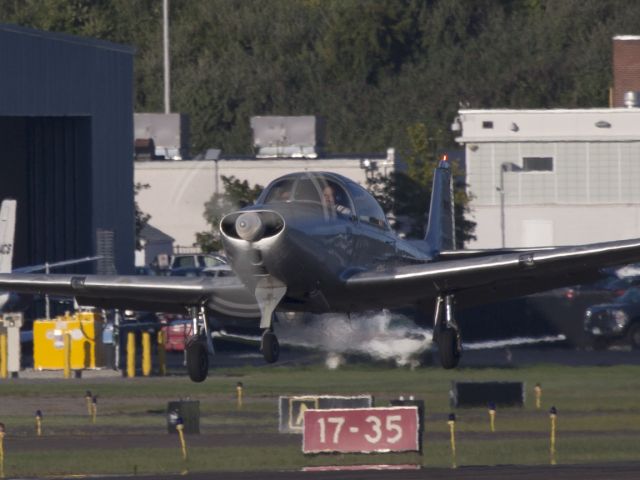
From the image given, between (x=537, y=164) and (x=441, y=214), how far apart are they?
34063 millimetres

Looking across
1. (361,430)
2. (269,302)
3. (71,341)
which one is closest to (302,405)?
(361,430)

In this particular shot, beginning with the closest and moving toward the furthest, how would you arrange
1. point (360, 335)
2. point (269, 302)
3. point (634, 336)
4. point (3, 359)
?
1. point (269, 302)
2. point (360, 335)
3. point (3, 359)
4. point (634, 336)

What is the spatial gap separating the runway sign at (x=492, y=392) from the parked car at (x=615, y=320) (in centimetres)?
951

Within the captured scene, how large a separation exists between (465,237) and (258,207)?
3698cm

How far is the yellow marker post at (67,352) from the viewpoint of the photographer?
128 feet

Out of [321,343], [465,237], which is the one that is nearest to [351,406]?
[321,343]

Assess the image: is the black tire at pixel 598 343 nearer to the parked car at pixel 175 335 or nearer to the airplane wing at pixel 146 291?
the parked car at pixel 175 335

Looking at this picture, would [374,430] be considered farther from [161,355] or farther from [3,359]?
[3,359]

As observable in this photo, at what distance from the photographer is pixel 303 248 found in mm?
18188

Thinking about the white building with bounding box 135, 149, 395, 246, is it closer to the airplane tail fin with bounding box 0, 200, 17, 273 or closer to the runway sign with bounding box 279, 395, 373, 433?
the airplane tail fin with bounding box 0, 200, 17, 273

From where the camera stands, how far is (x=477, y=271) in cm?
1969

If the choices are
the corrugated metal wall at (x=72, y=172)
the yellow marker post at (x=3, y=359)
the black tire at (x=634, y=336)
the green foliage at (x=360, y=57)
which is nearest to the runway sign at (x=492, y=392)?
the black tire at (x=634, y=336)

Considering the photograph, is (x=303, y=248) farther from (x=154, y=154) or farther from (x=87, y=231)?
(x=154, y=154)

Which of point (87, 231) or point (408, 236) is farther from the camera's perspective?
point (408, 236)
